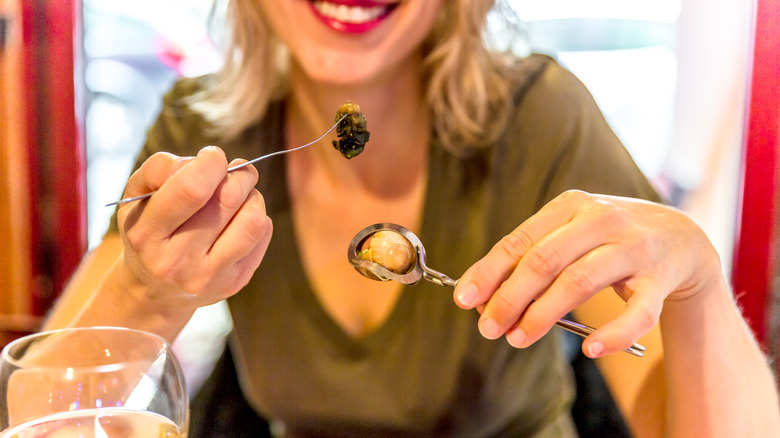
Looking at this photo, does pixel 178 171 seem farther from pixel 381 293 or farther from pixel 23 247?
pixel 23 247

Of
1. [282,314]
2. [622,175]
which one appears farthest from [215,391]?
[622,175]

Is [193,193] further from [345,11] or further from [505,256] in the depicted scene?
[345,11]

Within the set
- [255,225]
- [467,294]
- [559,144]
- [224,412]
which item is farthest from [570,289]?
[224,412]

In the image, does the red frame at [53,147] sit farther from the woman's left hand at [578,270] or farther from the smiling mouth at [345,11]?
the woman's left hand at [578,270]

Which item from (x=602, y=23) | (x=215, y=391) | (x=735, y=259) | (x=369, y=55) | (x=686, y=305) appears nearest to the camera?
(x=686, y=305)

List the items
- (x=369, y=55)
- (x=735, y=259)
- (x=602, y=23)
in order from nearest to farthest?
(x=369, y=55) < (x=735, y=259) < (x=602, y=23)

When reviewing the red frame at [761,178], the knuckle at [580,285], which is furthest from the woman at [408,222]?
the red frame at [761,178]

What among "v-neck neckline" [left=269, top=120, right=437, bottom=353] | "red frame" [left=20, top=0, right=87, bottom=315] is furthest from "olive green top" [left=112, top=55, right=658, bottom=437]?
"red frame" [left=20, top=0, right=87, bottom=315]
